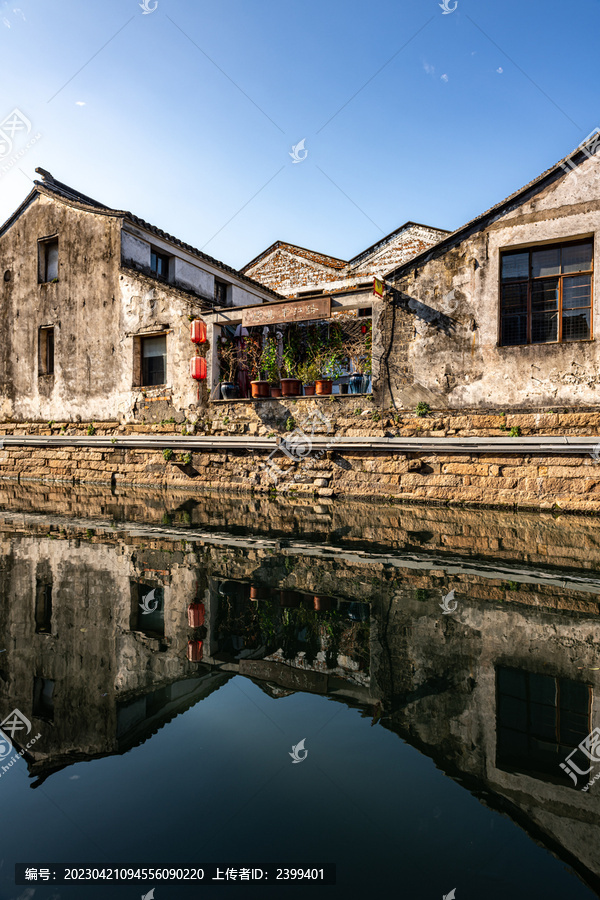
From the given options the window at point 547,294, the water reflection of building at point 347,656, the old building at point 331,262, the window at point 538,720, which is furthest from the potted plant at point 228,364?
the window at point 538,720

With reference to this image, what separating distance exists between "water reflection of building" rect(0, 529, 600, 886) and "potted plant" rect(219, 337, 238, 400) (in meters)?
7.10

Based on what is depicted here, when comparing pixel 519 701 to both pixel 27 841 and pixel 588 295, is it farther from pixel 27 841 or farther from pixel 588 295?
pixel 588 295

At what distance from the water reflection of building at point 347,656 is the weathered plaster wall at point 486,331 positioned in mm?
5113

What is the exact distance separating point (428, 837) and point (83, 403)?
13.6m

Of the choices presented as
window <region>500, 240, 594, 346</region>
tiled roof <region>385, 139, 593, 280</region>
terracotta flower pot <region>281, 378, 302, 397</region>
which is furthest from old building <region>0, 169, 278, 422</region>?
window <region>500, 240, 594, 346</region>

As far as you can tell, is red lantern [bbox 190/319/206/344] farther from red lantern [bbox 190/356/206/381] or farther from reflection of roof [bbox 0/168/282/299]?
reflection of roof [bbox 0/168/282/299]

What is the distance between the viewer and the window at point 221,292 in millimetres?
16344

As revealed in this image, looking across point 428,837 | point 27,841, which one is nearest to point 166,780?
point 27,841

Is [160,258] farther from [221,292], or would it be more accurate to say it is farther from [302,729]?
[302,729]

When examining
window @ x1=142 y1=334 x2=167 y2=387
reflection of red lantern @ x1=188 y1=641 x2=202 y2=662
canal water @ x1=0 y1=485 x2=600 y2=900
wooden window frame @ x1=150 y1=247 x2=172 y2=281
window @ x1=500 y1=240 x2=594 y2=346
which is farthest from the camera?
wooden window frame @ x1=150 y1=247 x2=172 y2=281

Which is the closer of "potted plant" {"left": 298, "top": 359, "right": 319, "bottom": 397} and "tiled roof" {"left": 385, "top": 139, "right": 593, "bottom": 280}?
"tiled roof" {"left": 385, "top": 139, "right": 593, "bottom": 280}

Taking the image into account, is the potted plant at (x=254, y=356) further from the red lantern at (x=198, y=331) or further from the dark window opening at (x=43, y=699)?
the dark window opening at (x=43, y=699)

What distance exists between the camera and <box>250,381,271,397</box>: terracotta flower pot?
34.6 ft

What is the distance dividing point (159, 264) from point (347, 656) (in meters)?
14.1
